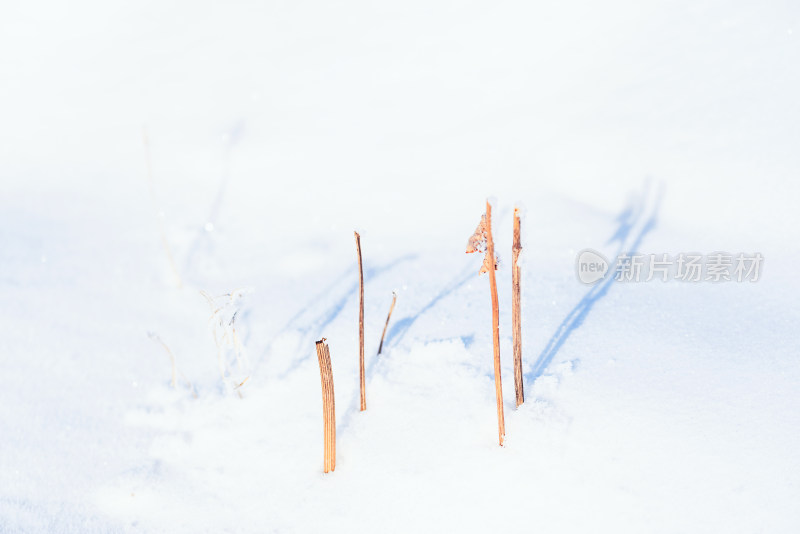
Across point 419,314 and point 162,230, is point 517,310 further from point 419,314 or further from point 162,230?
point 162,230

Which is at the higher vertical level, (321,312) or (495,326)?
(495,326)

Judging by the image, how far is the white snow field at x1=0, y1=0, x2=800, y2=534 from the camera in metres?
1.31

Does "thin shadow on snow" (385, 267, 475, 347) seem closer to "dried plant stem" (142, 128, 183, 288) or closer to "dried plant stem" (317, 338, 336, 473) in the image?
"dried plant stem" (317, 338, 336, 473)

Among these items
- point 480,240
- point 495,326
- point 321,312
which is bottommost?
point 321,312

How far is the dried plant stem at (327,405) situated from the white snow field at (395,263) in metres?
0.06

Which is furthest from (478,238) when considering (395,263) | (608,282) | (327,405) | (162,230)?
(162,230)

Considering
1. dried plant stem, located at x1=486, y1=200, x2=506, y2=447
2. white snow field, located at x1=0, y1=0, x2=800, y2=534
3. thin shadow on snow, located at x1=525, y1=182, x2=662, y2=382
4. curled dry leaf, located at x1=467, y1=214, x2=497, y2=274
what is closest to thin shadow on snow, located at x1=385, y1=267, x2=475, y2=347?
white snow field, located at x1=0, y1=0, x2=800, y2=534

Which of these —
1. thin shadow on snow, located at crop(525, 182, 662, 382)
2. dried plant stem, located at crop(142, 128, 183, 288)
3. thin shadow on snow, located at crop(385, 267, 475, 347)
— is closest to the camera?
thin shadow on snow, located at crop(525, 182, 662, 382)

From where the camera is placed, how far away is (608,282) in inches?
73.8

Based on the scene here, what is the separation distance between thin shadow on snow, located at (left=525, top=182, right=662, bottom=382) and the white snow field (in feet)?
0.04

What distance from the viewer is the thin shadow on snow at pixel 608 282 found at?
159cm

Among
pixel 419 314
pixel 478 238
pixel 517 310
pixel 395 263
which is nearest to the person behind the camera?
pixel 478 238

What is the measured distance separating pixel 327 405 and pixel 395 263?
35.9 inches

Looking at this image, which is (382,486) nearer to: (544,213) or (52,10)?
(544,213)
